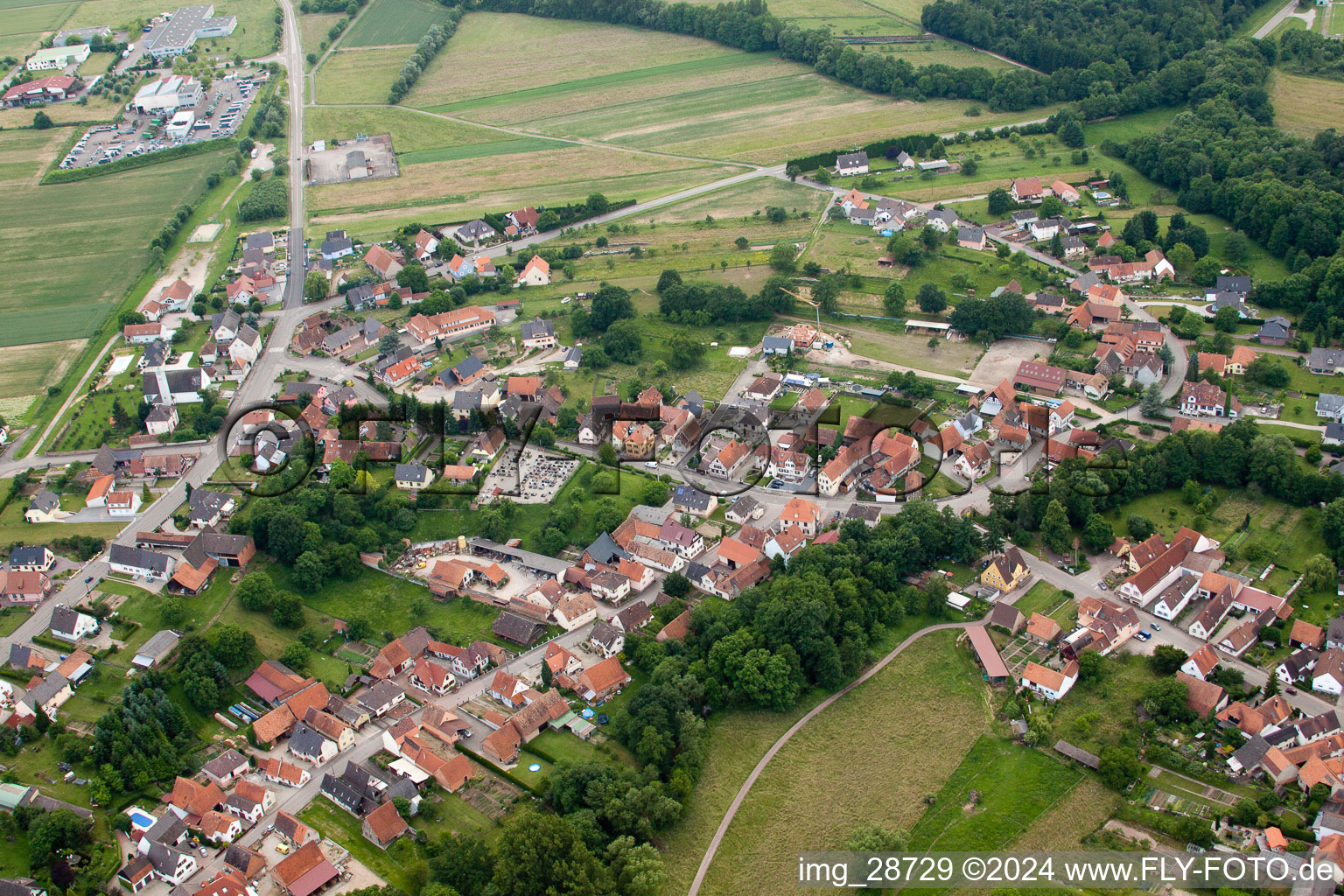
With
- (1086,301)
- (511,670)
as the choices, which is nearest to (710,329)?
(1086,301)

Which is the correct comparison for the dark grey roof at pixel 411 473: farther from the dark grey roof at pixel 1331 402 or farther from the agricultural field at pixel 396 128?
the agricultural field at pixel 396 128

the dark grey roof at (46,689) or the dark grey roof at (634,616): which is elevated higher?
the dark grey roof at (634,616)

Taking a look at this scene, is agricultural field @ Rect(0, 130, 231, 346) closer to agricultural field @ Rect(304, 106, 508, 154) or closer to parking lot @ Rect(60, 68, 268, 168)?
parking lot @ Rect(60, 68, 268, 168)

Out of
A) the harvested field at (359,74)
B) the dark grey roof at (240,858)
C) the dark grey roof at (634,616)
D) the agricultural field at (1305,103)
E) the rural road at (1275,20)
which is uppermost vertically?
the rural road at (1275,20)

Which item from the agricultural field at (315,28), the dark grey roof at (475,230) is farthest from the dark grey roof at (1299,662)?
the agricultural field at (315,28)

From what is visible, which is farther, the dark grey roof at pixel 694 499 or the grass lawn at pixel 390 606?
the dark grey roof at pixel 694 499

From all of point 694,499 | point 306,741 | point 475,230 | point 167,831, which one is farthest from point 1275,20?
point 167,831

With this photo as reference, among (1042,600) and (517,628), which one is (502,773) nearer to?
(517,628)

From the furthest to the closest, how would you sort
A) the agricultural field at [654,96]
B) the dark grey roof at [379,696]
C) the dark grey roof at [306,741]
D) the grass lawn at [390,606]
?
the agricultural field at [654,96] < the grass lawn at [390,606] < the dark grey roof at [379,696] < the dark grey roof at [306,741]
